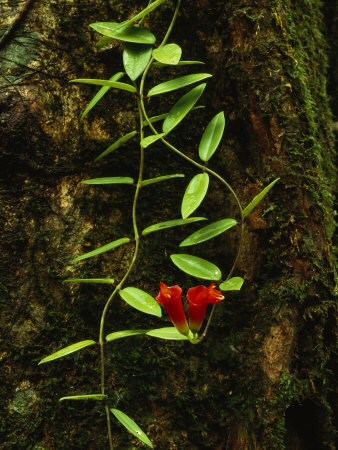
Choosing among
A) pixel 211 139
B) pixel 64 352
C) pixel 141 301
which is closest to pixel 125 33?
pixel 211 139

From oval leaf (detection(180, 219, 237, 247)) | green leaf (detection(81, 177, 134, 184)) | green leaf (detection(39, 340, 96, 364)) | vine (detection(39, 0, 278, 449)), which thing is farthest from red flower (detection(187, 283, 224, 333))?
green leaf (detection(81, 177, 134, 184))

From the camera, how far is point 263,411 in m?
1.15

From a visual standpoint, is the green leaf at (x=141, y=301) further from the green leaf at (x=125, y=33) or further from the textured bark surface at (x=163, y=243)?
the green leaf at (x=125, y=33)

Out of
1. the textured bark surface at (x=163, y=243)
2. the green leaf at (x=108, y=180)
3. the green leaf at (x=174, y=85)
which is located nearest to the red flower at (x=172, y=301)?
the textured bark surface at (x=163, y=243)

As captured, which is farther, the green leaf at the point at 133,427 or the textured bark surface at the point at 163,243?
the textured bark surface at the point at 163,243

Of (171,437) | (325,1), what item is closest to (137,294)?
(171,437)

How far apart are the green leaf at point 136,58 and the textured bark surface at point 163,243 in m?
0.22

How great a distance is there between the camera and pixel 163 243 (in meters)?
1.23

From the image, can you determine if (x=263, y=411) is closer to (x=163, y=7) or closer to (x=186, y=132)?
(x=186, y=132)

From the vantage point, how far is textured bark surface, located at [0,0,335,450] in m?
1.11

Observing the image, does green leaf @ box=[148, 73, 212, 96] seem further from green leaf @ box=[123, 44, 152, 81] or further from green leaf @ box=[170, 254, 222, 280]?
green leaf @ box=[170, 254, 222, 280]

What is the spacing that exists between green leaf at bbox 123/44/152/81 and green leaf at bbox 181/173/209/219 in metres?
0.30

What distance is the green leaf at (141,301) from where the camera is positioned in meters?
0.90

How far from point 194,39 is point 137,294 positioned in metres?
0.86
